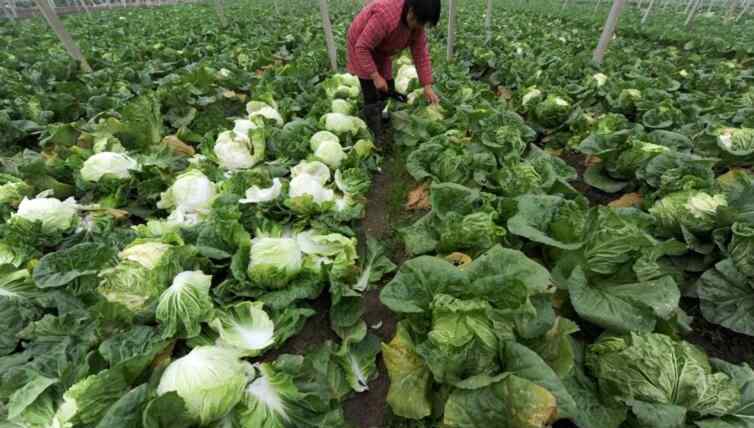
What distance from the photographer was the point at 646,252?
2408 mm

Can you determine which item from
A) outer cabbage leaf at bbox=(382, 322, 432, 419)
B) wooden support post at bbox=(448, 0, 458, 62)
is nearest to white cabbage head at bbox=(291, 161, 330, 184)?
outer cabbage leaf at bbox=(382, 322, 432, 419)

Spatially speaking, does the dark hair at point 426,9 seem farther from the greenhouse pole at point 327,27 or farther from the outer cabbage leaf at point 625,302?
the greenhouse pole at point 327,27

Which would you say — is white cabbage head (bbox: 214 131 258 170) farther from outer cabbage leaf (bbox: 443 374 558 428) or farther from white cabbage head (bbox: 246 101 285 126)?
outer cabbage leaf (bbox: 443 374 558 428)

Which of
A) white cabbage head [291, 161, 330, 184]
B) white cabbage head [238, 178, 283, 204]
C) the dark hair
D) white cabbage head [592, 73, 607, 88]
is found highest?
the dark hair

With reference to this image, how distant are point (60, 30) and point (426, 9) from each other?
268 inches

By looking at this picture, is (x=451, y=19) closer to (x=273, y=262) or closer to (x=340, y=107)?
(x=340, y=107)

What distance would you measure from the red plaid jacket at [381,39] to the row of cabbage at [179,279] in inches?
54.6

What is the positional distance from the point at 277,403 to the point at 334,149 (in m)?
2.84

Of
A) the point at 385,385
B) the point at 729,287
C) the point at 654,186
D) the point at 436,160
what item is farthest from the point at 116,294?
the point at 654,186

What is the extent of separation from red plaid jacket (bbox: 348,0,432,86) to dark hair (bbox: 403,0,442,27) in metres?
0.36

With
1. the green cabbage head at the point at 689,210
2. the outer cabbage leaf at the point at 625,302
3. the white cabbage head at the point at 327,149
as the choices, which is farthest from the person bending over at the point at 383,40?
the outer cabbage leaf at the point at 625,302

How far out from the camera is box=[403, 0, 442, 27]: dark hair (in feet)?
13.6

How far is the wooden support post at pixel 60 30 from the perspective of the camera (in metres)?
6.26

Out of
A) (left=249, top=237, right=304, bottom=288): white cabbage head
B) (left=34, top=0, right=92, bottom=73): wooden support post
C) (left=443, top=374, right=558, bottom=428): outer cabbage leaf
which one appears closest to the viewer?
(left=443, top=374, right=558, bottom=428): outer cabbage leaf
